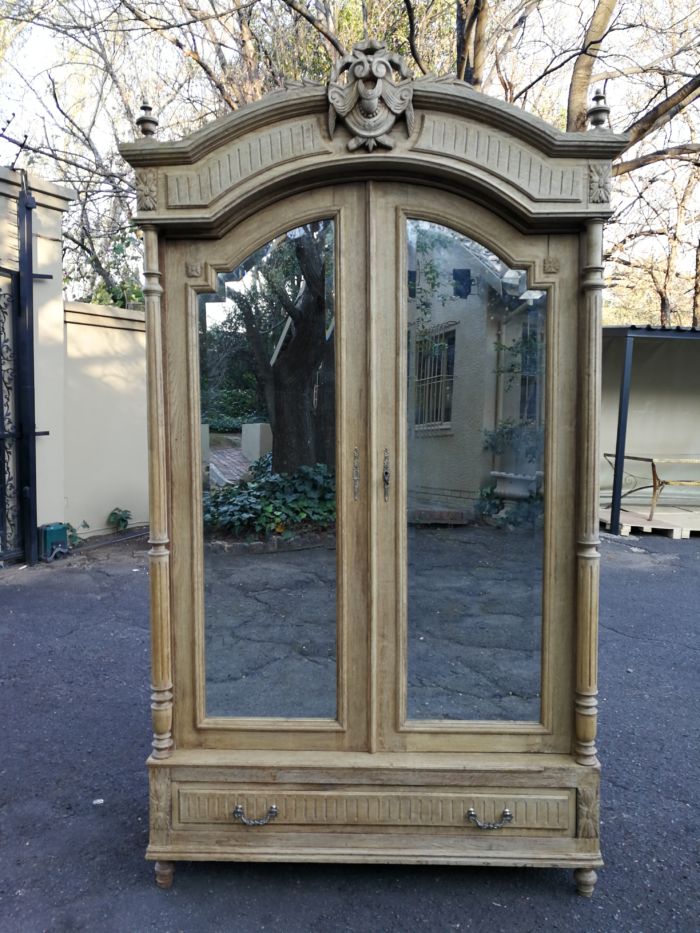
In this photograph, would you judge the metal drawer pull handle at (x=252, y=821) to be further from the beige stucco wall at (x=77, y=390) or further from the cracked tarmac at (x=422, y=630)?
the beige stucco wall at (x=77, y=390)

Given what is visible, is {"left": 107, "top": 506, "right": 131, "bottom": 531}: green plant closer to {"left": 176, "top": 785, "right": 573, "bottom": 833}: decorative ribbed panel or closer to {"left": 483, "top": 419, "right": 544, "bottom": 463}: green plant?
{"left": 176, "top": 785, "right": 573, "bottom": 833}: decorative ribbed panel

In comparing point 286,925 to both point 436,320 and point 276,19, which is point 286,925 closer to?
point 436,320

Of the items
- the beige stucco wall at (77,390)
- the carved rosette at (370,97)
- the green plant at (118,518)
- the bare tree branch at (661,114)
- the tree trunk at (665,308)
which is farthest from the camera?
the tree trunk at (665,308)

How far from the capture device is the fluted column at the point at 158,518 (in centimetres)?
214

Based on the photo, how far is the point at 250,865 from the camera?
2.38m

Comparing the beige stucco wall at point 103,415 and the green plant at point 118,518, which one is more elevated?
the beige stucco wall at point 103,415

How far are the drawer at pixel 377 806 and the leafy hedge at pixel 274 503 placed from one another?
0.85 m

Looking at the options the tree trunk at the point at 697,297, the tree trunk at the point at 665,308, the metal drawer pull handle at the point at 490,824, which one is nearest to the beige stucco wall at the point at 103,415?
the metal drawer pull handle at the point at 490,824

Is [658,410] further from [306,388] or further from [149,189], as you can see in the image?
[149,189]

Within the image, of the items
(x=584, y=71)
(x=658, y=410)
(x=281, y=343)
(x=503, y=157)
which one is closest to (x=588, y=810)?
(x=281, y=343)

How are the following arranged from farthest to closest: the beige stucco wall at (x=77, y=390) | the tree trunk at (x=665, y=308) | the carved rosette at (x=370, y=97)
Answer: the tree trunk at (x=665, y=308) → the beige stucco wall at (x=77, y=390) → the carved rosette at (x=370, y=97)

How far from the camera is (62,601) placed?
558 centimetres

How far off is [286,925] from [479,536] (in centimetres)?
135

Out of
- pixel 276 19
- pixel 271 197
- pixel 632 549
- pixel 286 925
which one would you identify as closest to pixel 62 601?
pixel 286 925
